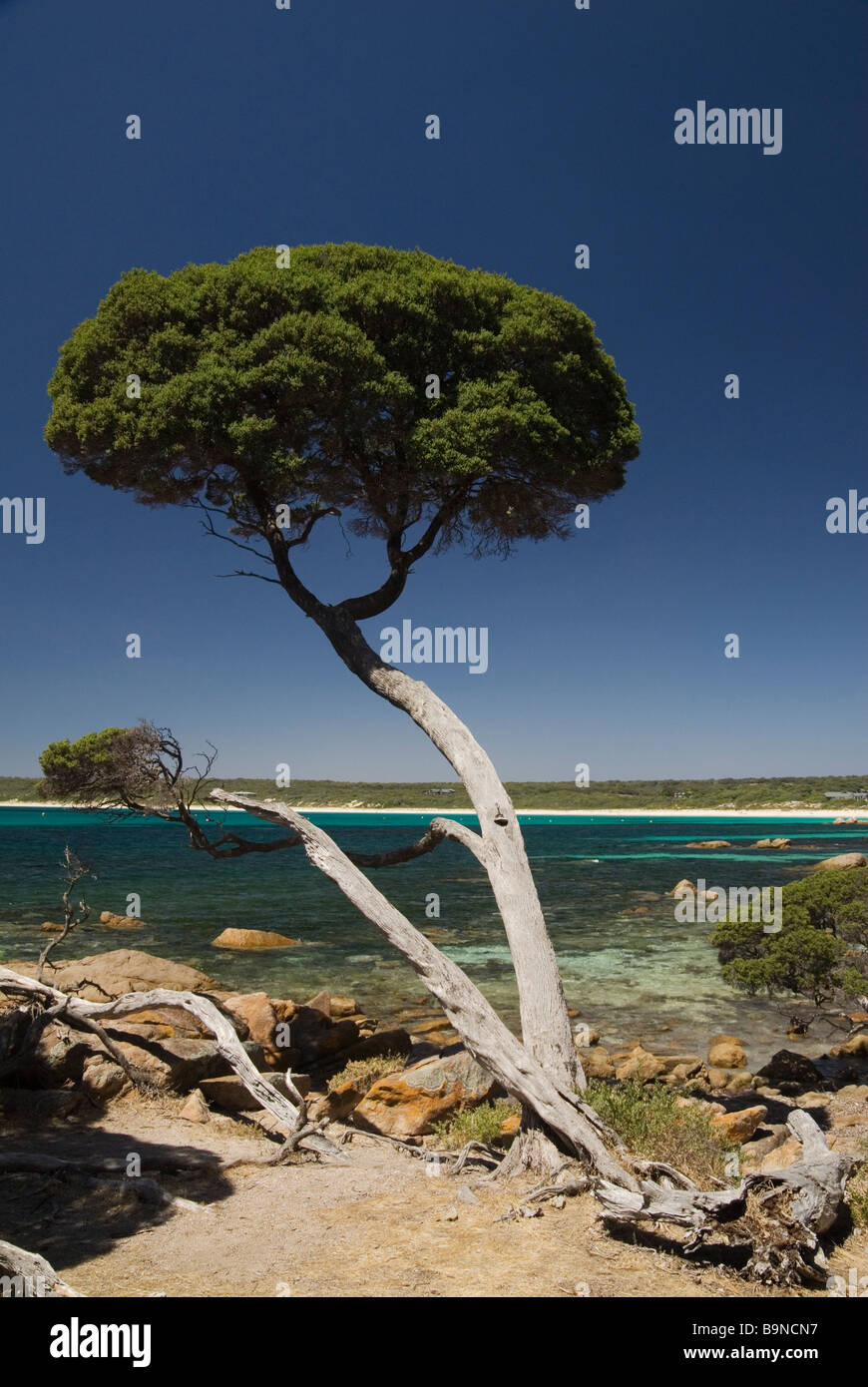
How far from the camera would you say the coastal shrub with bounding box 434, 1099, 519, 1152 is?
965 cm

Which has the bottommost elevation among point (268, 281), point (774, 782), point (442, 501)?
point (774, 782)

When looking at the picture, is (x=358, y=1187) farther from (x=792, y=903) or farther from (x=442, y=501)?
(x=792, y=903)

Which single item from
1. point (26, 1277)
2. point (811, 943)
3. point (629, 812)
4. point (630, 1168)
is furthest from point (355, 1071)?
point (629, 812)

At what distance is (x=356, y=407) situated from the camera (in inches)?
399

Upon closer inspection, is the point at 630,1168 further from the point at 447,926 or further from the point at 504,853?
the point at 447,926

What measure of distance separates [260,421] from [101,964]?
41.1 ft

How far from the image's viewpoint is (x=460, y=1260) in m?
5.77

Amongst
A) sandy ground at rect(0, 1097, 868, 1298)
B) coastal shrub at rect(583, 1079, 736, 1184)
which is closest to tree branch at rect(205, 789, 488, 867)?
coastal shrub at rect(583, 1079, 736, 1184)

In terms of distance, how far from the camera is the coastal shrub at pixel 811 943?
50.0ft

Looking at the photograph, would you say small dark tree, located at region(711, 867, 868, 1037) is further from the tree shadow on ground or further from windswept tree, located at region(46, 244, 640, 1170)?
the tree shadow on ground

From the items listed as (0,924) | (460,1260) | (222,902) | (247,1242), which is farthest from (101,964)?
(222,902)

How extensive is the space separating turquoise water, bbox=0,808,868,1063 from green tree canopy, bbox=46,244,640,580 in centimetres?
501

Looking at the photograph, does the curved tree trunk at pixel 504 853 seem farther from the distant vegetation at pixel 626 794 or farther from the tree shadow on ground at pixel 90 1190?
the distant vegetation at pixel 626 794

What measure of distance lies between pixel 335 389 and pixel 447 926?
27.3m
